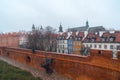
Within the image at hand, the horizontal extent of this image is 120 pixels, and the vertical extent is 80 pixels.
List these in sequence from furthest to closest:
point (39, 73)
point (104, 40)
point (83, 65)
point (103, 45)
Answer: point (103, 45), point (104, 40), point (39, 73), point (83, 65)

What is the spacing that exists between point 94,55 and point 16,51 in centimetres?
965

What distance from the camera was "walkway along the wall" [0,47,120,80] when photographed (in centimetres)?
801

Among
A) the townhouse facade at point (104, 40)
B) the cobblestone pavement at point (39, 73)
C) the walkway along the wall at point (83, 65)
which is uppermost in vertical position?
the townhouse facade at point (104, 40)

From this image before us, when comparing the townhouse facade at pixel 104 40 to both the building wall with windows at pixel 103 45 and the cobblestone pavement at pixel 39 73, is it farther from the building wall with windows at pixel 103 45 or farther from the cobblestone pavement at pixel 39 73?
the cobblestone pavement at pixel 39 73

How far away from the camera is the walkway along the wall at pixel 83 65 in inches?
315

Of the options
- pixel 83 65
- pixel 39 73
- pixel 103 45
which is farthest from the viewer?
pixel 103 45

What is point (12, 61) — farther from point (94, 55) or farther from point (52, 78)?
point (94, 55)

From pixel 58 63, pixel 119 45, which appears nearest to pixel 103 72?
pixel 58 63

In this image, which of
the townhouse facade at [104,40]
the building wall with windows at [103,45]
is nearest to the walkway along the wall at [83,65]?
the townhouse facade at [104,40]

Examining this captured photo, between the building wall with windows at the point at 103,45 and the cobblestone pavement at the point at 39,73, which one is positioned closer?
the cobblestone pavement at the point at 39,73

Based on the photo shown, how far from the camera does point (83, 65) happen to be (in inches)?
374

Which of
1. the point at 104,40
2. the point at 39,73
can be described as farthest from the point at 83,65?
the point at 104,40

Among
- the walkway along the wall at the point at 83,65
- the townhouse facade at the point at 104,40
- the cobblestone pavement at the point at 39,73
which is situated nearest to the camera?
the walkway along the wall at the point at 83,65

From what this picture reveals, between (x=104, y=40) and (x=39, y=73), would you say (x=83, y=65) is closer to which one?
(x=39, y=73)
